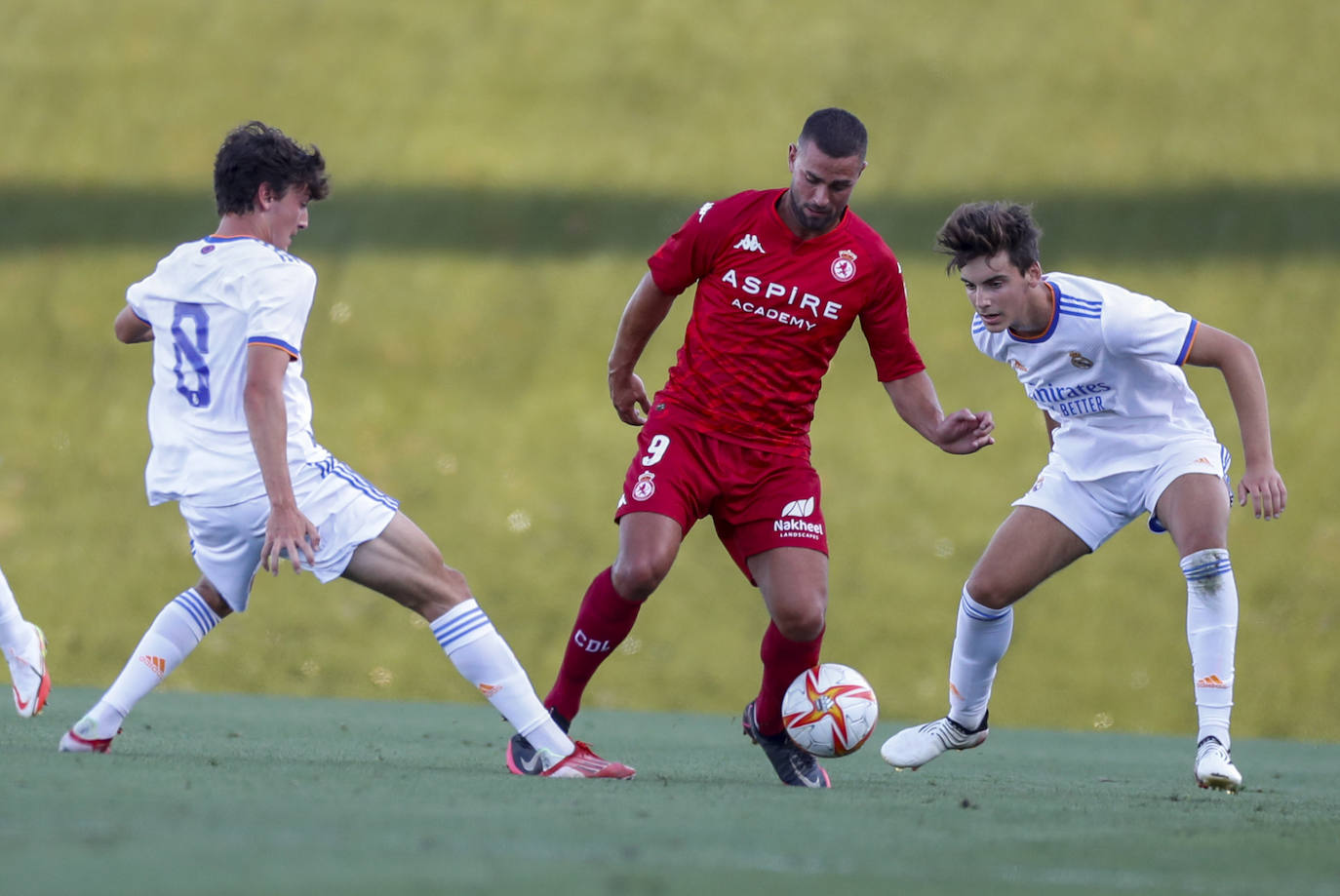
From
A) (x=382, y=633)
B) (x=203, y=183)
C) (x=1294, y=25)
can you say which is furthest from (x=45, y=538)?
(x=1294, y=25)

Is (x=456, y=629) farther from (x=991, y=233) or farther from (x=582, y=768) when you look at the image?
(x=991, y=233)

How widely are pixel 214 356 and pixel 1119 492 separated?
254 centimetres

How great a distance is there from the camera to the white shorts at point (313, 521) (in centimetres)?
342

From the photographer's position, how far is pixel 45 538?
8.23 metres

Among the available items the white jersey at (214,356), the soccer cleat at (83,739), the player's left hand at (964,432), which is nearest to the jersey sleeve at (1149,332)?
the player's left hand at (964,432)

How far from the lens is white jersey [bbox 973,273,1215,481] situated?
4059 millimetres

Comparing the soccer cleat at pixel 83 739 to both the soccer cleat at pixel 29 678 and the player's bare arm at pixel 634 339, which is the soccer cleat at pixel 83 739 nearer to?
the soccer cleat at pixel 29 678

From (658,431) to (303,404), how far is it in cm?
95

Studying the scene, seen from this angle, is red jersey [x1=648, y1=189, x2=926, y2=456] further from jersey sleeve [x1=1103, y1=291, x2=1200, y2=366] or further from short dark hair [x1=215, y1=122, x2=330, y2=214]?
short dark hair [x1=215, y1=122, x2=330, y2=214]

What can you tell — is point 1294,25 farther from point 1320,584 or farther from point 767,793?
point 767,793

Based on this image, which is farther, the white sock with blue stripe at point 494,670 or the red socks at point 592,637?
the red socks at point 592,637

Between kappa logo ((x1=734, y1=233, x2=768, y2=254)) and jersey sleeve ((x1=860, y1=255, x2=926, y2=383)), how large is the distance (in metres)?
0.33

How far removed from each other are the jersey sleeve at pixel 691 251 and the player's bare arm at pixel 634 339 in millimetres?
56

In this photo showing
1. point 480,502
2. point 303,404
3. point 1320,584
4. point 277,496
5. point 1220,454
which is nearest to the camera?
point 277,496
